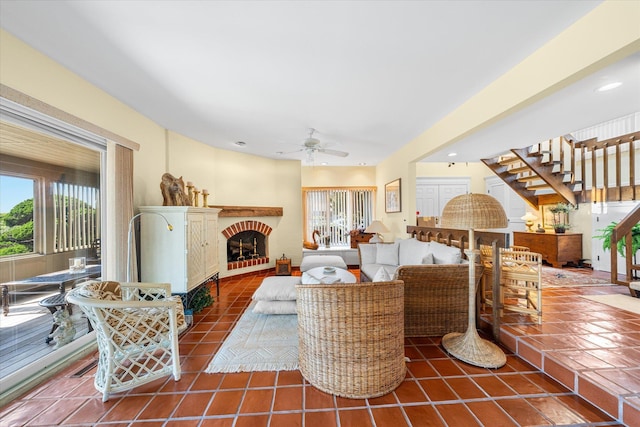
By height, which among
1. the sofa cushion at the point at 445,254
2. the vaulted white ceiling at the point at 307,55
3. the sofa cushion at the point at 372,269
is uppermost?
the vaulted white ceiling at the point at 307,55

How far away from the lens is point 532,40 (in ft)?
5.91

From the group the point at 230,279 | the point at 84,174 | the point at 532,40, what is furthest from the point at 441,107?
the point at 230,279

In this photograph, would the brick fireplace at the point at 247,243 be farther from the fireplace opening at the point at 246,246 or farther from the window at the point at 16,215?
the window at the point at 16,215

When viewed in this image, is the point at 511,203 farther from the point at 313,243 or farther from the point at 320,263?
the point at 320,263

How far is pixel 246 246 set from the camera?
17.4 feet

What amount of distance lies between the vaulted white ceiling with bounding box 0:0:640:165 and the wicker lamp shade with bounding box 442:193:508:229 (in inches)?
45.0

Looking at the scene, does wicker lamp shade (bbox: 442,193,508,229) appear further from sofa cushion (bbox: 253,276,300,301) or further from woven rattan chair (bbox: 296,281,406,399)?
sofa cushion (bbox: 253,276,300,301)

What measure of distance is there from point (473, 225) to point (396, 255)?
7.01 feet

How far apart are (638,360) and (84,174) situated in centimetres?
497

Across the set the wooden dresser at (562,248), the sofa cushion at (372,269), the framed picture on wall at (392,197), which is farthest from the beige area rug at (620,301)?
the framed picture on wall at (392,197)

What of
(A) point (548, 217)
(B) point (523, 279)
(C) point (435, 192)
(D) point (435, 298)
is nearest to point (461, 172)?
(C) point (435, 192)

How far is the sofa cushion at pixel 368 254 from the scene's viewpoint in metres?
4.21

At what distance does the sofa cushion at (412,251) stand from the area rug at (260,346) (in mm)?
1811

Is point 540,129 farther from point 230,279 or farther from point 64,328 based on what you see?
point 64,328
